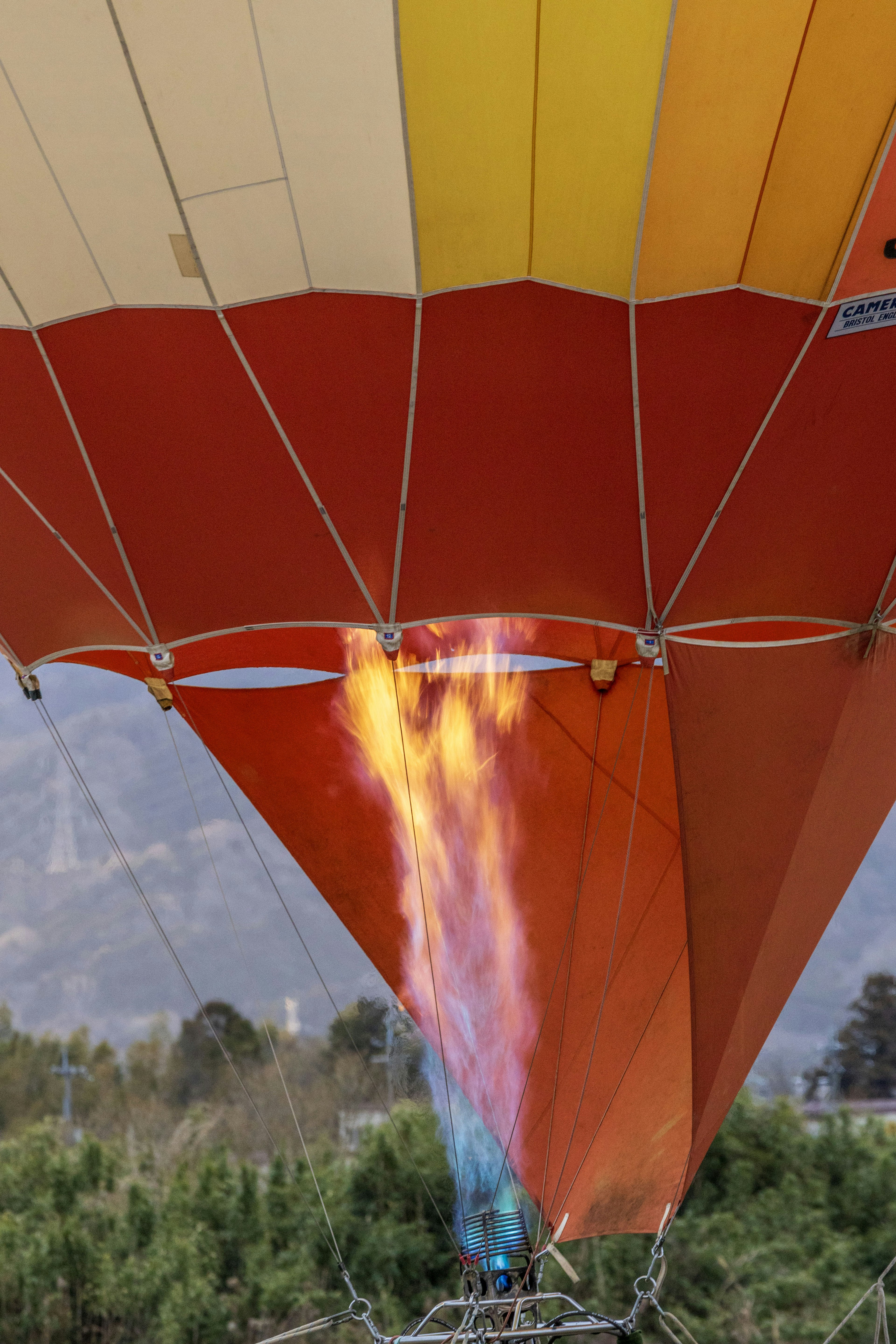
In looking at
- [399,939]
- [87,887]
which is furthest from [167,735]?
[399,939]

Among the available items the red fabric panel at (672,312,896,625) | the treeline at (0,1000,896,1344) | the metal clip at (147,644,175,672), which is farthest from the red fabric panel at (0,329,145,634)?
the treeline at (0,1000,896,1344)

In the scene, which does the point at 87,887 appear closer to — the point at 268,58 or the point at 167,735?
the point at 167,735

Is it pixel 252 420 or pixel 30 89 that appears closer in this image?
pixel 30 89

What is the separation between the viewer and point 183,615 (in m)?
5.33

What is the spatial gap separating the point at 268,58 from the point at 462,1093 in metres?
6.08

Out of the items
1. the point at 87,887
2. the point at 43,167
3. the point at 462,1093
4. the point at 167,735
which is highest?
the point at 167,735

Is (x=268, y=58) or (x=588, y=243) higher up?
(x=268, y=58)

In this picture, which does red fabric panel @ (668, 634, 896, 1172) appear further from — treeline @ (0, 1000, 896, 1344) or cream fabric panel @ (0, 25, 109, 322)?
Result: treeline @ (0, 1000, 896, 1344)

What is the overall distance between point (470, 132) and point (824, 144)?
129 centimetres

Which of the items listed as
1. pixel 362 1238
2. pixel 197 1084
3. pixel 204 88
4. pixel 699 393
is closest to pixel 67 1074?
pixel 197 1084

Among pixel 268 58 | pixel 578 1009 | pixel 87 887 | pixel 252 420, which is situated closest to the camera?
pixel 268 58

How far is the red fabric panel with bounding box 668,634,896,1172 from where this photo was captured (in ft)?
18.4

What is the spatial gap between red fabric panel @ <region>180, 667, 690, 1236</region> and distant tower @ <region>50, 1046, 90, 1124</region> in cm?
2339

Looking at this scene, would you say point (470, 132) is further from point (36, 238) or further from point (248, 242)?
point (36, 238)
